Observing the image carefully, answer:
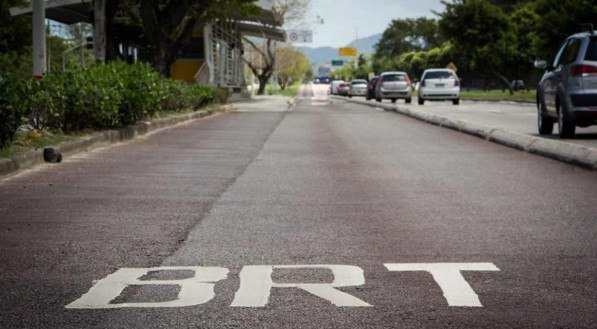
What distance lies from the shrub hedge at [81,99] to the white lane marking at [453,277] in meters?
6.74

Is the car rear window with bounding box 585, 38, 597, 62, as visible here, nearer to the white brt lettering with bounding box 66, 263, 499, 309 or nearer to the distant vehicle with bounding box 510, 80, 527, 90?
the white brt lettering with bounding box 66, 263, 499, 309

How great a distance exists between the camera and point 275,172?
10938 millimetres

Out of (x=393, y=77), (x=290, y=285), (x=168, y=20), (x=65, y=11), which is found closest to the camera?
(x=290, y=285)

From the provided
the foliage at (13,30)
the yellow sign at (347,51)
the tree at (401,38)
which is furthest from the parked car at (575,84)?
the yellow sign at (347,51)

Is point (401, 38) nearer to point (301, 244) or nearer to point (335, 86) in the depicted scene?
point (335, 86)

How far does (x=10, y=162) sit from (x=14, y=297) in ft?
19.8

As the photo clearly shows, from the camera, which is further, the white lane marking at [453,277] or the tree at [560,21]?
the tree at [560,21]

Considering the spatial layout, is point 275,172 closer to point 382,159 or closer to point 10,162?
point 382,159

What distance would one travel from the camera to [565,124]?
623 inches

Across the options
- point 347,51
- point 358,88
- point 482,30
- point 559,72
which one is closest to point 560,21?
point 482,30

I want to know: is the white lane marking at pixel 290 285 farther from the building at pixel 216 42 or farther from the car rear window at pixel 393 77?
the car rear window at pixel 393 77

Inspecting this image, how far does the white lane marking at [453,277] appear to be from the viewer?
15.0ft

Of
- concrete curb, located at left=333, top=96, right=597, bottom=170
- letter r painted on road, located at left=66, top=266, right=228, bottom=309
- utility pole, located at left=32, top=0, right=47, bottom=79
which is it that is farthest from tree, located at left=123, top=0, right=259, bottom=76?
letter r painted on road, located at left=66, top=266, right=228, bottom=309

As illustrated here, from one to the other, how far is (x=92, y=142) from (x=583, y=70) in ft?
27.1
